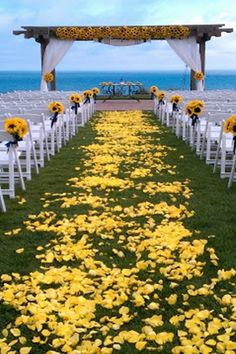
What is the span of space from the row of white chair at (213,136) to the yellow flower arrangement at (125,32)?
31.3 ft

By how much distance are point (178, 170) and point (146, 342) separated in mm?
5127

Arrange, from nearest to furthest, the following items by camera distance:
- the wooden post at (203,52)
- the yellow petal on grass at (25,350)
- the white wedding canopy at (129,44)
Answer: the yellow petal on grass at (25,350), the white wedding canopy at (129,44), the wooden post at (203,52)

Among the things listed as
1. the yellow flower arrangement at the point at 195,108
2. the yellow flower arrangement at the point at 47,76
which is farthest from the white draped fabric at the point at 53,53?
the yellow flower arrangement at the point at 195,108

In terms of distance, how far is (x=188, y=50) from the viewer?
21.8 meters

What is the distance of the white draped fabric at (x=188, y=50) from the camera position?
71.4 feet

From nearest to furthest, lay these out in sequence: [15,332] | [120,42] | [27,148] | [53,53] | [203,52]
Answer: [15,332], [27,148], [120,42], [53,53], [203,52]

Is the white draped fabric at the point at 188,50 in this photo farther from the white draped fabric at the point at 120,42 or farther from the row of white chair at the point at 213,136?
the row of white chair at the point at 213,136

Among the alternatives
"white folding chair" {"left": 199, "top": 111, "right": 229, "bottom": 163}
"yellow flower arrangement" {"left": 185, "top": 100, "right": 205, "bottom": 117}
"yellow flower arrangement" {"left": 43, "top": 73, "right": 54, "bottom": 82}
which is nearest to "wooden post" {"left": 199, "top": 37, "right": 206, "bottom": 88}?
"yellow flower arrangement" {"left": 43, "top": 73, "right": 54, "bottom": 82}

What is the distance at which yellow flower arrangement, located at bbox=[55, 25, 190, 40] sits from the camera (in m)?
21.1

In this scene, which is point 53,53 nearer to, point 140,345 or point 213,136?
point 213,136

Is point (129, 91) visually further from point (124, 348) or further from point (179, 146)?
point (124, 348)

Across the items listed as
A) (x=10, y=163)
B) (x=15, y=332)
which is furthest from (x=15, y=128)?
(x=15, y=332)

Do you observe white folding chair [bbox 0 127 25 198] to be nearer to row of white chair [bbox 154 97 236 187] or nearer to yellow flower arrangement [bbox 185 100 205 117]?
row of white chair [bbox 154 97 236 187]

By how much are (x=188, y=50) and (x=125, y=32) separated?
113 inches
